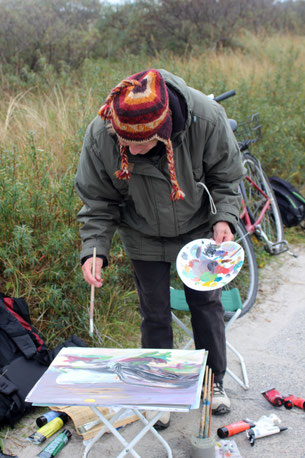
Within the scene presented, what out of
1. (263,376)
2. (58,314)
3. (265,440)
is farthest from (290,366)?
(58,314)

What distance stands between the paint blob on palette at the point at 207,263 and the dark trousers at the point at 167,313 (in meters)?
0.16

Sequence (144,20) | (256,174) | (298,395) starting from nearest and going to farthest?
(298,395) → (256,174) → (144,20)

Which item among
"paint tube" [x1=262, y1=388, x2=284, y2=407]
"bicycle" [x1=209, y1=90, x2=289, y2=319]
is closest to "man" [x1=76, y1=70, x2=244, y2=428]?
"paint tube" [x1=262, y1=388, x2=284, y2=407]

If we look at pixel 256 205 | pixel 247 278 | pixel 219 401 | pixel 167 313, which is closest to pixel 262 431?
pixel 219 401

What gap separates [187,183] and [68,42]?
234 inches

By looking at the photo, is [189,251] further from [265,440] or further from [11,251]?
[11,251]

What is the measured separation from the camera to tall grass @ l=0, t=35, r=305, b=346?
10.8ft

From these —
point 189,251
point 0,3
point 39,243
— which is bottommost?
point 39,243

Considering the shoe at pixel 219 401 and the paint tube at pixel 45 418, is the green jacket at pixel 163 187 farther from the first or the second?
the paint tube at pixel 45 418

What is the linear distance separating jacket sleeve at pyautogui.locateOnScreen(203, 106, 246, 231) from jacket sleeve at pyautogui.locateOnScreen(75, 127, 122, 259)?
1.52 feet

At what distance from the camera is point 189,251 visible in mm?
2422

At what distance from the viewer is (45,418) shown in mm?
2715

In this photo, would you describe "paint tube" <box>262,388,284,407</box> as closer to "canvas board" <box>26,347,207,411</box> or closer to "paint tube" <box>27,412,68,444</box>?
"canvas board" <box>26,347,207,411</box>

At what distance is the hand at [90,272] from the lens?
2.20 m
